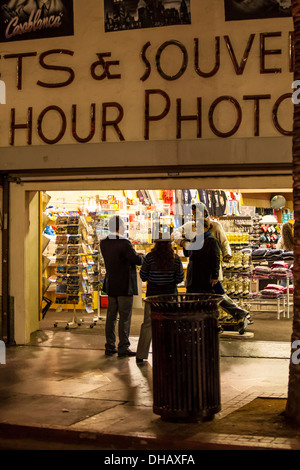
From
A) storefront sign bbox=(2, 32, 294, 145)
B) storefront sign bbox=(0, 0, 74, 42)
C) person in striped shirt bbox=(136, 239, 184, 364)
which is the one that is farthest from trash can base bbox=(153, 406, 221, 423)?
storefront sign bbox=(0, 0, 74, 42)

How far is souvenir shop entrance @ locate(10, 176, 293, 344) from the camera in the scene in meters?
A: 11.4

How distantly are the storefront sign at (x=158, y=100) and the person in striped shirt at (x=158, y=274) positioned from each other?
2.21 meters

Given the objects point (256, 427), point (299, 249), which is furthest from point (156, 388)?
point (299, 249)

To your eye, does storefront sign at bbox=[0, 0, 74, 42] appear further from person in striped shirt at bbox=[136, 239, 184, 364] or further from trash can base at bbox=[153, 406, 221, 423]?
trash can base at bbox=[153, 406, 221, 423]

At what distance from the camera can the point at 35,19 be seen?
11547 mm

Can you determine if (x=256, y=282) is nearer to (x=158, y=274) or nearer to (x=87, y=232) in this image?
(x=87, y=232)

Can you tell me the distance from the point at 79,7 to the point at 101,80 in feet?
4.77

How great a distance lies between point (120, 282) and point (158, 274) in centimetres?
83

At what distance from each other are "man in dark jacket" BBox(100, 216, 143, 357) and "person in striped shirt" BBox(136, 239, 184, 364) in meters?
0.55

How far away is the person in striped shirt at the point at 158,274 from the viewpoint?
9.60 meters

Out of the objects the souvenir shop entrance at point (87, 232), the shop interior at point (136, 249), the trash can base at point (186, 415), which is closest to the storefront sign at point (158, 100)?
the souvenir shop entrance at point (87, 232)

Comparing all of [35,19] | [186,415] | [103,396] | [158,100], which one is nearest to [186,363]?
[186,415]

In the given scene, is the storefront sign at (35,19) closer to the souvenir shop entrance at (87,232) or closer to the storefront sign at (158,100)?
the storefront sign at (158,100)
